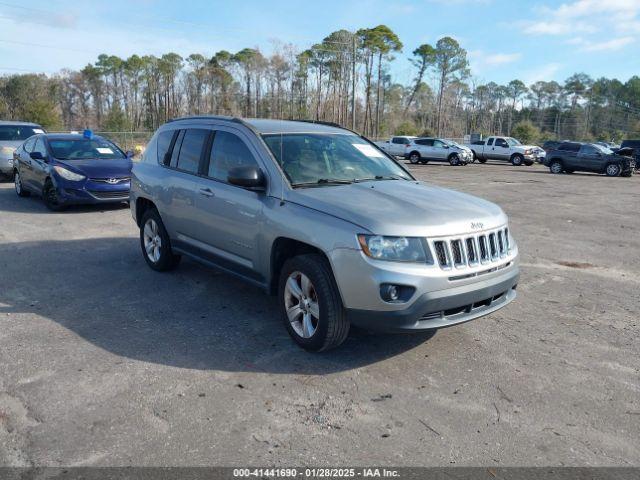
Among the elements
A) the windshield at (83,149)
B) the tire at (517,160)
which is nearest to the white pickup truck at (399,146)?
the tire at (517,160)

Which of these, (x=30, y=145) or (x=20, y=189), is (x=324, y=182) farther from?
(x=20, y=189)

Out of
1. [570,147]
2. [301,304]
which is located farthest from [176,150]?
[570,147]

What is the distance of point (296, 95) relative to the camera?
70312 mm

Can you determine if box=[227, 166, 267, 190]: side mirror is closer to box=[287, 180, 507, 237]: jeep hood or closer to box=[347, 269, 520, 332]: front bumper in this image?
box=[287, 180, 507, 237]: jeep hood

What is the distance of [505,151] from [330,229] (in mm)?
34636

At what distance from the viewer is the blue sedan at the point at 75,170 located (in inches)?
417

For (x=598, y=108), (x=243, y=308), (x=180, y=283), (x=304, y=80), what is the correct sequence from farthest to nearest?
(x=598, y=108) → (x=304, y=80) → (x=180, y=283) → (x=243, y=308)

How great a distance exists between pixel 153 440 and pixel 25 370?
1.53m

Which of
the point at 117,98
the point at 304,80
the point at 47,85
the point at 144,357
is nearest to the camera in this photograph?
the point at 144,357

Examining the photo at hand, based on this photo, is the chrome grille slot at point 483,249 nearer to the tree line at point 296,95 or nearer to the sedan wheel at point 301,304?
the sedan wheel at point 301,304

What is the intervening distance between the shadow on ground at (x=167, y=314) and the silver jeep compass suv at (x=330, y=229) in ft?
Answer: 1.18

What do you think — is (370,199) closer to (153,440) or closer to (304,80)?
(153,440)

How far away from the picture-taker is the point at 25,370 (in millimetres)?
4016

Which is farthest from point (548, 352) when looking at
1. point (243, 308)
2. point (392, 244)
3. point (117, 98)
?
point (117, 98)
